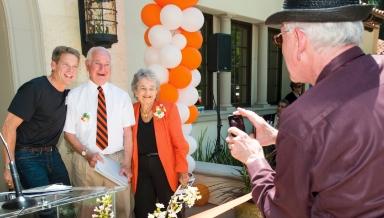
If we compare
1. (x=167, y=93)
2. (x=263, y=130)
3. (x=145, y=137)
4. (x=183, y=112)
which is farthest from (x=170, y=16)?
(x=263, y=130)

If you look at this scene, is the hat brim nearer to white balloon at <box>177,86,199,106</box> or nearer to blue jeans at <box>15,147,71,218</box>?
blue jeans at <box>15,147,71,218</box>

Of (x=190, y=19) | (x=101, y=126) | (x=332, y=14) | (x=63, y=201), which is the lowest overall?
(x=63, y=201)

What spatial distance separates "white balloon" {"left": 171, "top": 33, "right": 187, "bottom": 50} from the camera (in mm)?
4043

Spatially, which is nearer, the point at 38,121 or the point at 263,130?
the point at 263,130

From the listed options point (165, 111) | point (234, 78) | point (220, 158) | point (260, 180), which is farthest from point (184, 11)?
point (234, 78)

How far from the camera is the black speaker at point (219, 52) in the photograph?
6023 mm

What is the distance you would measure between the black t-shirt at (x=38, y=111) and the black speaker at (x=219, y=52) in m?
3.66

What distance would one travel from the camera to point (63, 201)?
1.69 meters

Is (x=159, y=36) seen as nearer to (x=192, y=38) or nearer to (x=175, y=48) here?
(x=175, y=48)

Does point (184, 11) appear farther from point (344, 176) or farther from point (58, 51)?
point (344, 176)

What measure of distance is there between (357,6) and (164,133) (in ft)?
7.04

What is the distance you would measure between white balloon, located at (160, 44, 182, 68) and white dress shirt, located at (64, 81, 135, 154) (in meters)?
1.05

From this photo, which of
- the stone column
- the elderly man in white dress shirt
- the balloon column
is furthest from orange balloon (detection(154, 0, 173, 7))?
the stone column

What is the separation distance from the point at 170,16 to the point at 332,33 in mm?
3007
